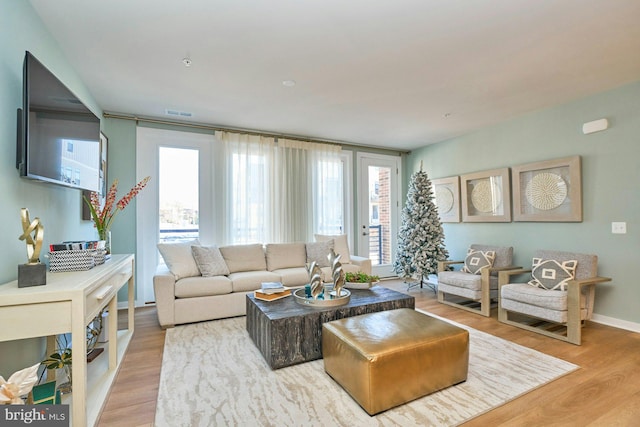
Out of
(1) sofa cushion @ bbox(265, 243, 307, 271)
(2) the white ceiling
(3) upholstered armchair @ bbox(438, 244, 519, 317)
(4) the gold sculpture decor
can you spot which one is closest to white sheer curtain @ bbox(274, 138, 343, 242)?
Result: (1) sofa cushion @ bbox(265, 243, 307, 271)

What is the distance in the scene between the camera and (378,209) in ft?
19.6

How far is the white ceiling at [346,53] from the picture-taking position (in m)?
2.05

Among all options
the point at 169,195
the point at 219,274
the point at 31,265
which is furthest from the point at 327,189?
the point at 31,265

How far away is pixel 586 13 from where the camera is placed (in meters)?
2.07

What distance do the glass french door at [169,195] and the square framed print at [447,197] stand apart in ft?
12.6

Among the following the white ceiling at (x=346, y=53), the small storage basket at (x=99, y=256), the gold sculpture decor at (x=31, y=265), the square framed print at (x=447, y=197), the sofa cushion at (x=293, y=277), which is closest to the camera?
the gold sculpture decor at (x=31, y=265)

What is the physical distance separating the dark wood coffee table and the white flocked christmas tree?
7.09 ft

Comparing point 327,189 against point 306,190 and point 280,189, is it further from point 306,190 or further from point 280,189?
point 280,189

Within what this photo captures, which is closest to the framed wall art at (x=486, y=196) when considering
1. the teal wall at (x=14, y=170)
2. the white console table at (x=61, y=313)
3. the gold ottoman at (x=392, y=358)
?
the gold ottoman at (x=392, y=358)

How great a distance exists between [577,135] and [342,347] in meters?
3.78

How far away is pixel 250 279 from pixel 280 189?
1.68 meters

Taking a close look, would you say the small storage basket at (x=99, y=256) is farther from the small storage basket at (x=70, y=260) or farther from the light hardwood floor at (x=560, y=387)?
the light hardwood floor at (x=560, y=387)

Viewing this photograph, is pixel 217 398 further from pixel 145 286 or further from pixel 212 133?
pixel 212 133

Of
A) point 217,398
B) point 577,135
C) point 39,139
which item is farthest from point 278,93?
point 577,135
